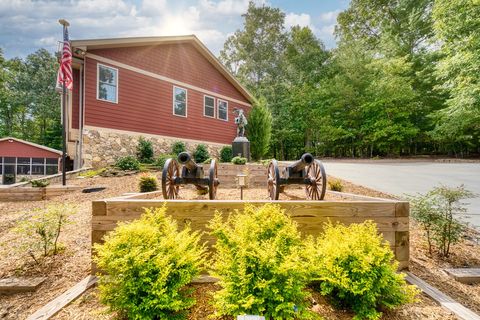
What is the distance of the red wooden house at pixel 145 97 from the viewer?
10516 mm

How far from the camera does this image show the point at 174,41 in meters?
13.4

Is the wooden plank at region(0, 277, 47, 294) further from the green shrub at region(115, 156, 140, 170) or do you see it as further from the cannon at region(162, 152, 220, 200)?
the green shrub at region(115, 156, 140, 170)

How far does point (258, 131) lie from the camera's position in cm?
1681

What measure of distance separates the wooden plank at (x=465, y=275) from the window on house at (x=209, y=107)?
13593 mm

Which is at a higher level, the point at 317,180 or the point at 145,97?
the point at 145,97

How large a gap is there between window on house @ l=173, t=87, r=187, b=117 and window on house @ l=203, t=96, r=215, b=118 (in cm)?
140

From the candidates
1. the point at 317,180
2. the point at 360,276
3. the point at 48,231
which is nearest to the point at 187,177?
the point at 48,231

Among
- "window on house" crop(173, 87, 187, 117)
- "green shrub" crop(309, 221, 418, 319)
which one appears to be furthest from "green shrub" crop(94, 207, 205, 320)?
"window on house" crop(173, 87, 187, 117)


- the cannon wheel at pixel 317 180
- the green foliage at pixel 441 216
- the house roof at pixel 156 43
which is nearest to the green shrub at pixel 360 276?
the green foliage at pixel 441 216

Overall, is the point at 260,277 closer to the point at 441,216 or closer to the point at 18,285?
the point at 18,285

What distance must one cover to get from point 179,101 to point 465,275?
13305mm

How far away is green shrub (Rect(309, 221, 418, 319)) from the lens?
202 centimetres

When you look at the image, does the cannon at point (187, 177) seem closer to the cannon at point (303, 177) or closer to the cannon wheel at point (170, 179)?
the cannon wheel at point (170, 179)

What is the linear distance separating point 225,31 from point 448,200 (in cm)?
3261
